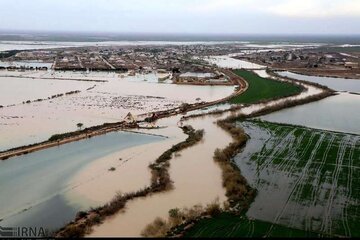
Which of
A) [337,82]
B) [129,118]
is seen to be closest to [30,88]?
[129,118]

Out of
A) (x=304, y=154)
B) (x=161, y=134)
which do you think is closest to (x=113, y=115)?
(x=161, y=134)

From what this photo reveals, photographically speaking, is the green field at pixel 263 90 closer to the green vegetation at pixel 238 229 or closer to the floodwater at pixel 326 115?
the floodwater at pixel 326 115

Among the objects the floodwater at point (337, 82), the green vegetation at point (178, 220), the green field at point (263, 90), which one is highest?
the green vegetation at point (178, 220)

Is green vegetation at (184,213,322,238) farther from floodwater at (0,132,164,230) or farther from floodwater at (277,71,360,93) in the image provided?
floodwater at (277,71,360,93)

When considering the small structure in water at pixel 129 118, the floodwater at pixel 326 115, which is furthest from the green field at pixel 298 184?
the small structure in water at pixel 129 118

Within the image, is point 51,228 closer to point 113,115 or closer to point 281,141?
point 281,141

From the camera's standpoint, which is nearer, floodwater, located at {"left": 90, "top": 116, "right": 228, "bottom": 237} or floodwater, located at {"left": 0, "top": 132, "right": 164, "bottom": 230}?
floodwater, located at {"left": 90, "top": 116, "right": 228, "bottom": 237}

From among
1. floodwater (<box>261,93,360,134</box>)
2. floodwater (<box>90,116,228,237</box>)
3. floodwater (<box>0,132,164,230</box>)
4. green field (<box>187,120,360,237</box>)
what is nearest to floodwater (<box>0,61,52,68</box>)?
floodwater (<box>261,93,360,134</box>)
